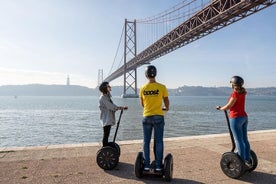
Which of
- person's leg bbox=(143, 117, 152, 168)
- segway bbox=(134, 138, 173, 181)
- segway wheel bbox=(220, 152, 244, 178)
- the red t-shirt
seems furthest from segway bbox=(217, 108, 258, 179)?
person's leg bbox=(143, 117, 152, 168)

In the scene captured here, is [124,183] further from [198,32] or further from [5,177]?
[198,32]

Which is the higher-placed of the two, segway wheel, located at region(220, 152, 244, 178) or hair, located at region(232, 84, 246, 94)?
hair, located at region(232, 84, 246, 94)

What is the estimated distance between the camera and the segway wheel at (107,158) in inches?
188

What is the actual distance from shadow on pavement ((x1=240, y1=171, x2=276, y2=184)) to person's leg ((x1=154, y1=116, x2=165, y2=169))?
4.30 feet

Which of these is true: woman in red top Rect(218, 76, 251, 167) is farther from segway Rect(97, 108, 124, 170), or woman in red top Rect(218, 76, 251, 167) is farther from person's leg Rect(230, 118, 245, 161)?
segway Rect(97, 108, 124, 170)

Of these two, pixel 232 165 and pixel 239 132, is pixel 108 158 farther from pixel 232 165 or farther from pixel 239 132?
pixel 239 132

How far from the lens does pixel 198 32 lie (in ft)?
116

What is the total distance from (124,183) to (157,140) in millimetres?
788

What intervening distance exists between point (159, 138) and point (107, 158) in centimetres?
114

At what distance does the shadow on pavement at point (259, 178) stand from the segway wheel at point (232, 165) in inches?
5.7

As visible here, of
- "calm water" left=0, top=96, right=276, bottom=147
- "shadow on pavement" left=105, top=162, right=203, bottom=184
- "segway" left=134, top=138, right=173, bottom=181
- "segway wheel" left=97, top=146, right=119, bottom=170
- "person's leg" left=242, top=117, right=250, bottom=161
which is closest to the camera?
"segway" left=134, top=138, right=173, bottom=181

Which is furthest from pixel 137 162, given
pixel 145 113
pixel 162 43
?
pixel 162 43

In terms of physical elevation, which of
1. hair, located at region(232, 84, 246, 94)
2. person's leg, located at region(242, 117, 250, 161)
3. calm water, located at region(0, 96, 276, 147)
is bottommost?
calm water, located at region(0, 96, 276, 147)

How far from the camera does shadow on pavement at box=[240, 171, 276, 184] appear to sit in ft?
13.8
